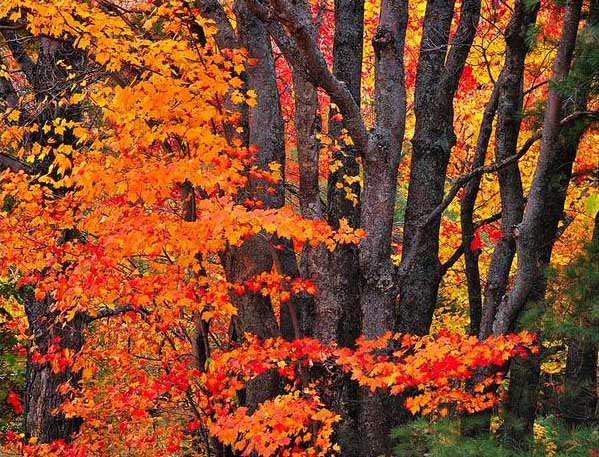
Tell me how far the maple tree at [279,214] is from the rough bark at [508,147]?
0.07 ft

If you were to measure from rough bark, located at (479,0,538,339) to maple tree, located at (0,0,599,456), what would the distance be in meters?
0.02

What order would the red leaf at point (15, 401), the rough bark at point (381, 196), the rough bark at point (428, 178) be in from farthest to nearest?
the red leaf at point (15, 401) < the rough bark at point (428, 178) < the rough bark at point (381, 196)

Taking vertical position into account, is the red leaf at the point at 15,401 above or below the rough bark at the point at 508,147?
below

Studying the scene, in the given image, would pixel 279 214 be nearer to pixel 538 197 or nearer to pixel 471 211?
pixel 538 197

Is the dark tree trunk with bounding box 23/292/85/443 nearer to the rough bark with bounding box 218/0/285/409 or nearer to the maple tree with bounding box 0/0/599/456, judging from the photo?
the maple tree with bounding box 0/0/599/456

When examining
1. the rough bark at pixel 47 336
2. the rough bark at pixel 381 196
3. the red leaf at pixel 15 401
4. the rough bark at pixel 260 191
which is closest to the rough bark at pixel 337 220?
the rough bark at pixel 381 196

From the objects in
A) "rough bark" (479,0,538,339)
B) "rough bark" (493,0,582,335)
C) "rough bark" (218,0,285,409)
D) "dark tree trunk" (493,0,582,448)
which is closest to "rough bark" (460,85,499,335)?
"rough bark" (479,0,538,339)

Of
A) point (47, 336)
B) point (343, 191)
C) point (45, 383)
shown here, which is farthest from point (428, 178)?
point (45, 383)

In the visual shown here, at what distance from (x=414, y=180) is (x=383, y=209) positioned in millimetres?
1098

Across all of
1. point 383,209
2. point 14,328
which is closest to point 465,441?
point 383,209

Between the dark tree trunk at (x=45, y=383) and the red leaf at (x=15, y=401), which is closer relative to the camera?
the dark tree trunk at (x=45, y=383)

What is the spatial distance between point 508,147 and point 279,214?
2.70 m

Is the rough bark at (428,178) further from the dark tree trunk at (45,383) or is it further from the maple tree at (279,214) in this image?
the dark tree trunk at (45,383)

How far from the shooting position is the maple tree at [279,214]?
693 cm
